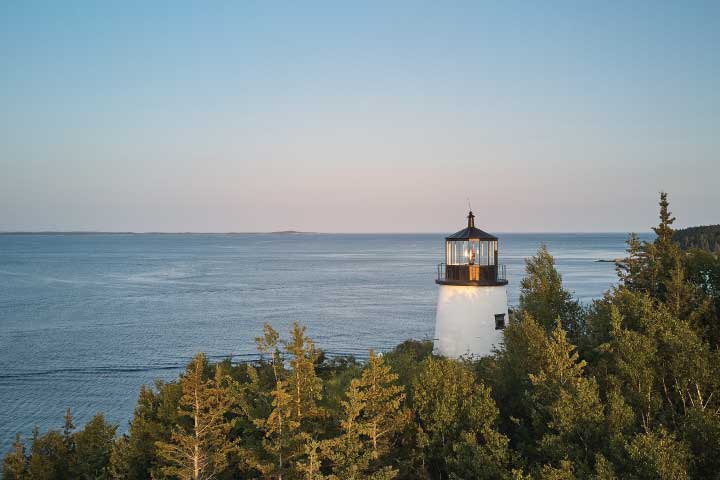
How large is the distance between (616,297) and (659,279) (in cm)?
279

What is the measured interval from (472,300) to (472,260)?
1.69 metres

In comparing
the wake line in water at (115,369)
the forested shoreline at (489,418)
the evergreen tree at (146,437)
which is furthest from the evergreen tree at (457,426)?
the wake line in water at (115,369)

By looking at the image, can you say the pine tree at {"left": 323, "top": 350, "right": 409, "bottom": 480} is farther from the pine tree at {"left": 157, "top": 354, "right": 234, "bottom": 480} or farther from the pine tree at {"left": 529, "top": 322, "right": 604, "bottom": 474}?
the pine tree at {"left": 529, "top": 322, "right": 604, "bottom": 474}

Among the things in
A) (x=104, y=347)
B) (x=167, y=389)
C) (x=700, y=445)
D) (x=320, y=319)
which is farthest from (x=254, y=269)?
(x=700, y=445)

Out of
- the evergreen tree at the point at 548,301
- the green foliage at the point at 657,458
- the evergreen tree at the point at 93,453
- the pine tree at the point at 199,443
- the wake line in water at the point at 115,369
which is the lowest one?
the wake line in water at the point at 115,369

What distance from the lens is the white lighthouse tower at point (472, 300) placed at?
23.0 metres

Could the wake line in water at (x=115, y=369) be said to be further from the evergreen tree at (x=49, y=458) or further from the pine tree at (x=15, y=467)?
the pine tree at (x=15, y=467)

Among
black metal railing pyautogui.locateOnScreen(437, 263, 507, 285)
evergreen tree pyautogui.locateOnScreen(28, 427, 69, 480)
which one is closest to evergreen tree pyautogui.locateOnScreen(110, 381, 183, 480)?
evergreen tree pyautogui.locateOnScreen(28, 427, 69, 480)

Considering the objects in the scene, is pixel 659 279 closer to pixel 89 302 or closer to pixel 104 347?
pixel 104 347

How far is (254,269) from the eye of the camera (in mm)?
120812

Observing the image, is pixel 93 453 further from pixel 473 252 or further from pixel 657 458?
pixel 473 252

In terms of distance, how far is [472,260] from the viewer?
23.5 m

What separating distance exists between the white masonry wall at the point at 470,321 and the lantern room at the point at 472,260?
340 millimetres

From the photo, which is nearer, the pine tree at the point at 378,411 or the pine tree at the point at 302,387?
the pine tree at the point at 378,411
